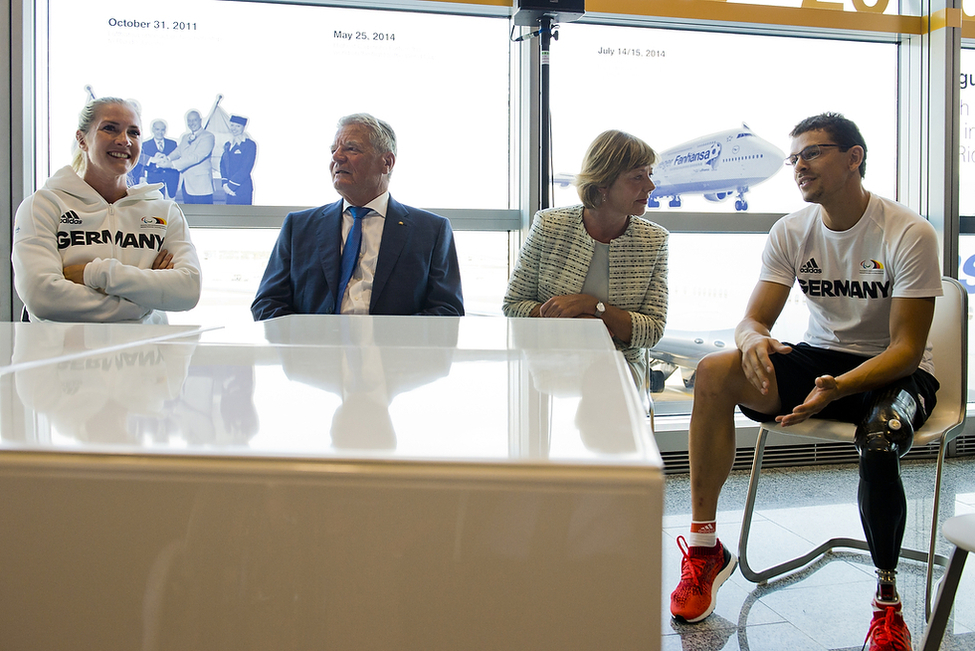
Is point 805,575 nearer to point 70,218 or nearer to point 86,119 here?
point 70,218

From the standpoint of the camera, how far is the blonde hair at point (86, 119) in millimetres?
2539

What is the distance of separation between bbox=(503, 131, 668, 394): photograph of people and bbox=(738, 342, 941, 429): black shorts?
1.62ft

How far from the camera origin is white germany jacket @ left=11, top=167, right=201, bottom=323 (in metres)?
2.25

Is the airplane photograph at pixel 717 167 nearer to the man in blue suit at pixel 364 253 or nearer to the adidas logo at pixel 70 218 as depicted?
the man in blue suit at pixel 364 253

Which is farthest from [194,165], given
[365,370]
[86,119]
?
[365,370]

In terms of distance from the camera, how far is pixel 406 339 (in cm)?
116

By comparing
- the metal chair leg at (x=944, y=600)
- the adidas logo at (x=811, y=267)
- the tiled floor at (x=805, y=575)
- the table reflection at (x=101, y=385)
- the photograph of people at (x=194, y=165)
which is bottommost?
the tiled floor at (x=805, y=575)

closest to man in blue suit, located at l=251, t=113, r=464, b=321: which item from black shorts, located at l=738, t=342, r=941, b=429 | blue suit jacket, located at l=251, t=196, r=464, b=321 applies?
blue suit jacket, located at l=251, t=196, r=464, b=321

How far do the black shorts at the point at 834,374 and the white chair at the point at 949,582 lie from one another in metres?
0.74

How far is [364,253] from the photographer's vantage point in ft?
8.84

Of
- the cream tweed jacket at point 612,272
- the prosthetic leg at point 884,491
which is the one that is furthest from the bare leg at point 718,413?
the cream tweed jacket at point 612,272

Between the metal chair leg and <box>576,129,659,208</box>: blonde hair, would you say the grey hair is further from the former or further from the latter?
the metal chair leg

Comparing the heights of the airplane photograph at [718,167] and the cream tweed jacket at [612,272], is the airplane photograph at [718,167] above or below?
above

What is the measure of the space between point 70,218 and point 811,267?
8.03ft
